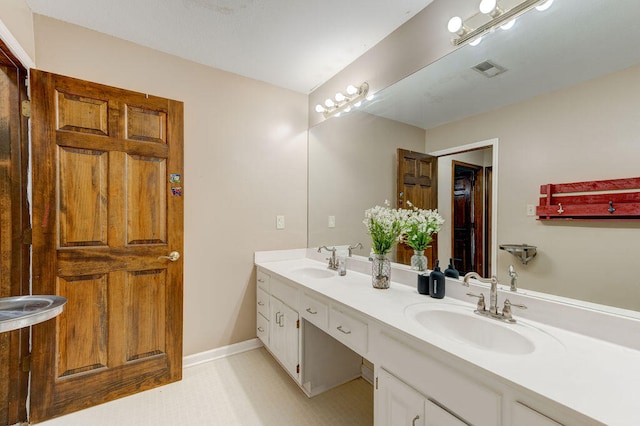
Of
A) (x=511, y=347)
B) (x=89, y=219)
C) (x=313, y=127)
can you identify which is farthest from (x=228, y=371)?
(x=313, y=127)

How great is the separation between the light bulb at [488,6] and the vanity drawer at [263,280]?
2095 millimetres

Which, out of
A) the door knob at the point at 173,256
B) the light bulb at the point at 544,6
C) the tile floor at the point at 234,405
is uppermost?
the light bulb at the point at 544,6

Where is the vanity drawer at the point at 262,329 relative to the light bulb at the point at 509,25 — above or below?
below

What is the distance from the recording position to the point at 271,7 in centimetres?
164

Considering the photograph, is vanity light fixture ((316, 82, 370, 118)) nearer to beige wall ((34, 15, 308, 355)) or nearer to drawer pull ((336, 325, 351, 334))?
beige wall ((34, 15, 308, 355))

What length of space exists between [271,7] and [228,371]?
2552mm

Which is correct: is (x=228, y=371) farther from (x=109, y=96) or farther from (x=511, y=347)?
(x=109, y=96)

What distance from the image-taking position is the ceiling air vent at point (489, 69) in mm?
Answer: 1354

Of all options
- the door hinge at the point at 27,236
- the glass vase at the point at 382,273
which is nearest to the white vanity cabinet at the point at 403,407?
the glass vase at the point at 382,273

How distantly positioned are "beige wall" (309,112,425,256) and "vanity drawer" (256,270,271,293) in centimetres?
61

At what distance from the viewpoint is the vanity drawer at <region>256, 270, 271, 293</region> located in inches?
88.7

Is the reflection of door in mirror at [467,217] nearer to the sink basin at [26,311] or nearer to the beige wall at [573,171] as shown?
the beige wall at [573,171]

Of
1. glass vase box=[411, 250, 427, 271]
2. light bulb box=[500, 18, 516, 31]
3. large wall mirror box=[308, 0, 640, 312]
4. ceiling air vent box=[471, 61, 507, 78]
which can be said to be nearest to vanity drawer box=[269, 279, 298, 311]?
glass vase box=[411, 250, 427, 271]

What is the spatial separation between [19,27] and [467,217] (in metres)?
2.68
